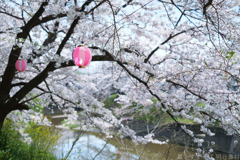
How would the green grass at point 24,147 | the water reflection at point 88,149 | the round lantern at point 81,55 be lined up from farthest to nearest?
the water reflection at point 88,149, the green grass at point 24,147, the round lantern at point 81,55

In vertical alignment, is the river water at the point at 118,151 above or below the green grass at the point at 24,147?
below

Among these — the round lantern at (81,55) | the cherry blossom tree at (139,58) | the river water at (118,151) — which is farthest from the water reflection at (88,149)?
the round lantern at (81,55)

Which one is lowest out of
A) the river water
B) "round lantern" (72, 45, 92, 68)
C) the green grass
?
the river water

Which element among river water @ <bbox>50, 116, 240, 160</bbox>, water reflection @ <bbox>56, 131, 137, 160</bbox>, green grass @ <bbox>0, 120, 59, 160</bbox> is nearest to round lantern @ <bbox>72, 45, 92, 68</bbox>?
green grass @ <bbox>0, 120, 59, 160</bbox>

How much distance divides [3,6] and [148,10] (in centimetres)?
389

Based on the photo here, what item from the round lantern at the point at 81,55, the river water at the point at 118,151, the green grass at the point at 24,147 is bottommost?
the river water at the point at 118,151

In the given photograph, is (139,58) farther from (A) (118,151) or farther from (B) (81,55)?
(A) (118,151)

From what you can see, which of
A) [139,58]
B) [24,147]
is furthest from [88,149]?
[139,58]

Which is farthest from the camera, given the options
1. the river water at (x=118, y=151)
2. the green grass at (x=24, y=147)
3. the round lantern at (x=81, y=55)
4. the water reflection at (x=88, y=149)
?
the water reflection at (x=88, y=149)

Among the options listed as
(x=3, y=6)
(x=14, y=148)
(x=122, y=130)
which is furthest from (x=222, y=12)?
(x=14, y=148)

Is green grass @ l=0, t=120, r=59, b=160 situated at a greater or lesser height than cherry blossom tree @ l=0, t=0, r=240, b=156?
lesser

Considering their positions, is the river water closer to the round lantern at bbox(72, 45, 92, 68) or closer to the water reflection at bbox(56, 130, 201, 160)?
the water reflection at bbox(56, 130, 201, 160)

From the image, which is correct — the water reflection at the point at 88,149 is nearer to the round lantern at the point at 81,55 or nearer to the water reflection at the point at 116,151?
the water reflection at the point at 116,151

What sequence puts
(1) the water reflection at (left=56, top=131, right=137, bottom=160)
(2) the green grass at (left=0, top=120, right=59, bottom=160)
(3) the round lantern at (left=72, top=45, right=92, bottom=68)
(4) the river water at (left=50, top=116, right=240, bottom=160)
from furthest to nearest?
(1) the water reflection at (left=56, top=131, right=137, bottom=160) < (4) the river water at (left=50, top=116, right=240, bottom=160) < (2) the green grass at (left=0, top=120, right=59, bottom=160) < (3) the round lantern at (left=72, top=45, right=92, bottom=68)
